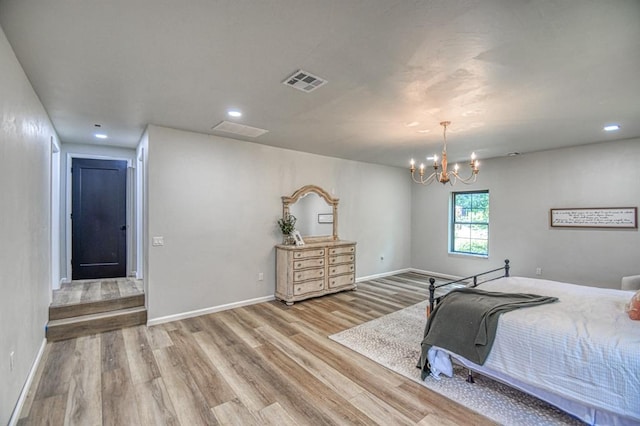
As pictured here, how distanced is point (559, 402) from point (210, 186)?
14.9 feet

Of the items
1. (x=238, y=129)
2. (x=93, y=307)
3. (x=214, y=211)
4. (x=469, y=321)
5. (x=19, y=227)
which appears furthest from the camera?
(x=214, y=211)

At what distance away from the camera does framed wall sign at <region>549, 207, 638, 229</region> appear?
463 cm

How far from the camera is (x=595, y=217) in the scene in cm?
492

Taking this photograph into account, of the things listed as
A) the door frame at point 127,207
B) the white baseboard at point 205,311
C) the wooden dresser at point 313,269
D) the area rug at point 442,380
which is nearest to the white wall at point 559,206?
the wooden dresser at point 313,269

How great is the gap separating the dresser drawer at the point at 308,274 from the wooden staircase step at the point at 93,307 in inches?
90.0

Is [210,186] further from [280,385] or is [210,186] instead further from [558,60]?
[558,60]

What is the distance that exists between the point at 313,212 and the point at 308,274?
128 centimetres

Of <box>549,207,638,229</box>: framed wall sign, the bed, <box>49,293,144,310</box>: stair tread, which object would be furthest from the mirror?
<box>549,207,638,229</box>: framed wall sign

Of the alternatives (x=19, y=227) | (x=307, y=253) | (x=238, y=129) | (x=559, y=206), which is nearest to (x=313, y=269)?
(x=307, y=253)

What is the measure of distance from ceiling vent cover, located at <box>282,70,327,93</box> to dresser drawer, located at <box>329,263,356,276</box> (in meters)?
3.53

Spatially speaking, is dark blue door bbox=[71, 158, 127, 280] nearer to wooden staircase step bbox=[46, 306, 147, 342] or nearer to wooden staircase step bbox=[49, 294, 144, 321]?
wooden staircase step bbox=[49, 294, 144, 321]

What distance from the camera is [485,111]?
11.0ft

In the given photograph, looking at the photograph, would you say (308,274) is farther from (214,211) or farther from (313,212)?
(214,211)

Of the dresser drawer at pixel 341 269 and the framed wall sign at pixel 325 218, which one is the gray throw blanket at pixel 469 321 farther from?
the framed wall sign at pixel 325 218
